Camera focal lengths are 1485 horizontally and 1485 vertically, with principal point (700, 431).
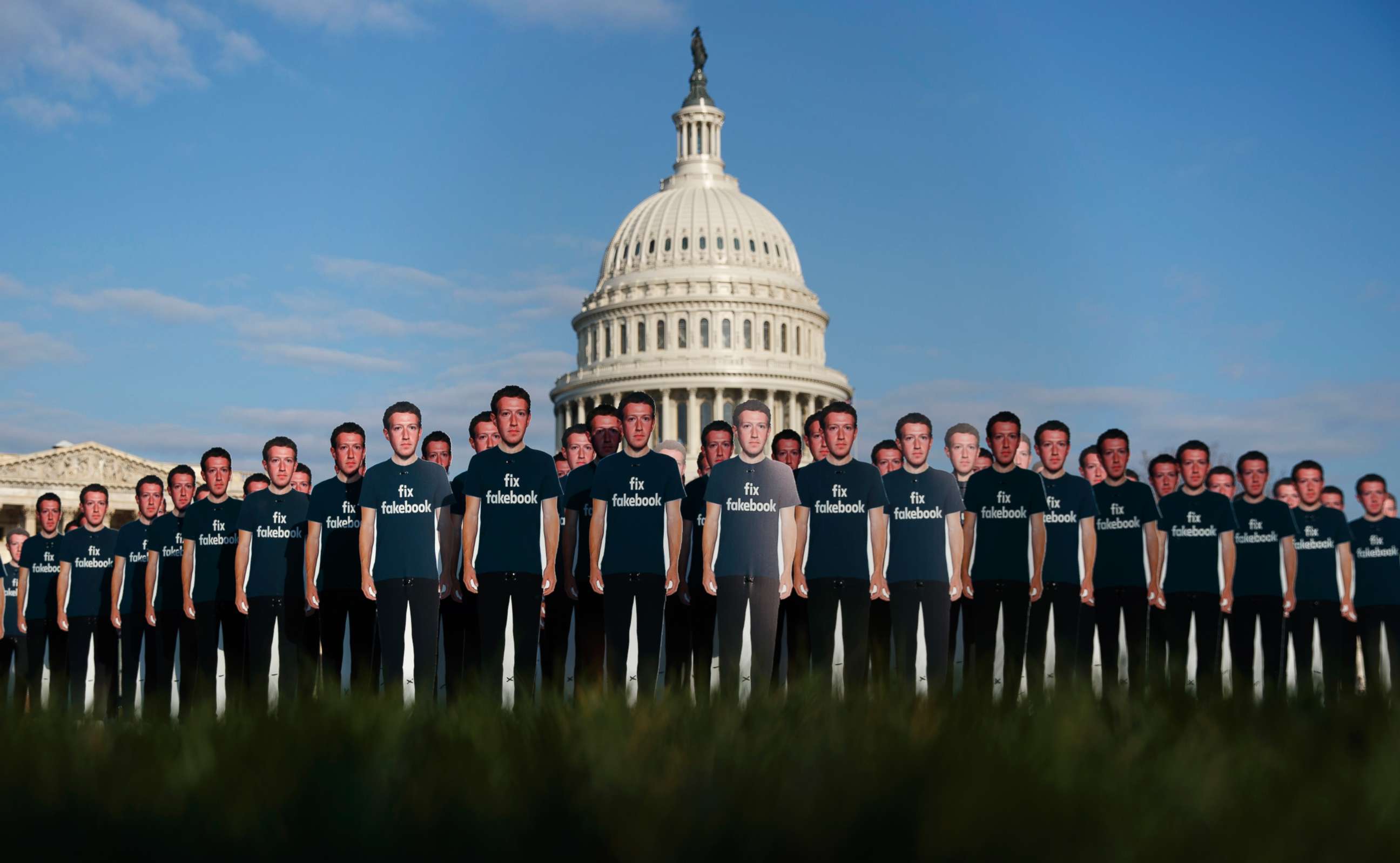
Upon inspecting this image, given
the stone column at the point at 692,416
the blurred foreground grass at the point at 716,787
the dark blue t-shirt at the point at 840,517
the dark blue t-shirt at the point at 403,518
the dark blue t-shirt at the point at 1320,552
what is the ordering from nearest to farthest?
the blurred foreground grass at the point at 716,787
the dark blue t-shirt at the point at 403,518
the dark blue t-shirt at the point at 840,517
the dark blue t-shirt at the point at 1320,552
the stone column at the point at 692,416

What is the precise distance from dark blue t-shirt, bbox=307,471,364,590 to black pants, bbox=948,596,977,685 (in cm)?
379

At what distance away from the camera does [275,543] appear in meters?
10.1

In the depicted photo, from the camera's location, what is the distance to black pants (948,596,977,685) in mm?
9602

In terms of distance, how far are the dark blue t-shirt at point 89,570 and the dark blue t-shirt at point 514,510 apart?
580cm

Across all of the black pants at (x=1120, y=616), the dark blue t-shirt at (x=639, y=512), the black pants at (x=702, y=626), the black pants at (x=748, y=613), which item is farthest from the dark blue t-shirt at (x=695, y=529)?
the black pants at (x=1120, y=616)

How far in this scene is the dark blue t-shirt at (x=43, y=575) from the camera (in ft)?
44.5

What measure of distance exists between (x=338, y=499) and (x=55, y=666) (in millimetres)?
5340

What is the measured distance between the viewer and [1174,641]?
434 inches

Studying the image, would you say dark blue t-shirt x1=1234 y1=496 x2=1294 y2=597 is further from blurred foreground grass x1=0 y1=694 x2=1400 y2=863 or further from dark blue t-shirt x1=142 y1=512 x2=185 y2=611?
blurred foreground grass x1=0 y1=694 x2=1400 y2=863

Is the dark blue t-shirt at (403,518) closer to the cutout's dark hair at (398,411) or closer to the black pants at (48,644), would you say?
the cutout's dark hair at (398,411)

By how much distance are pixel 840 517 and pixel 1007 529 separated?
4.34ft

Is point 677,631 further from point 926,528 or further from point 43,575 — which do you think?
point 43,575

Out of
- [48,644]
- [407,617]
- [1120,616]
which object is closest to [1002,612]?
[1120,616]

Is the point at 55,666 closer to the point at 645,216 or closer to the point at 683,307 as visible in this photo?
the point at 683,307
